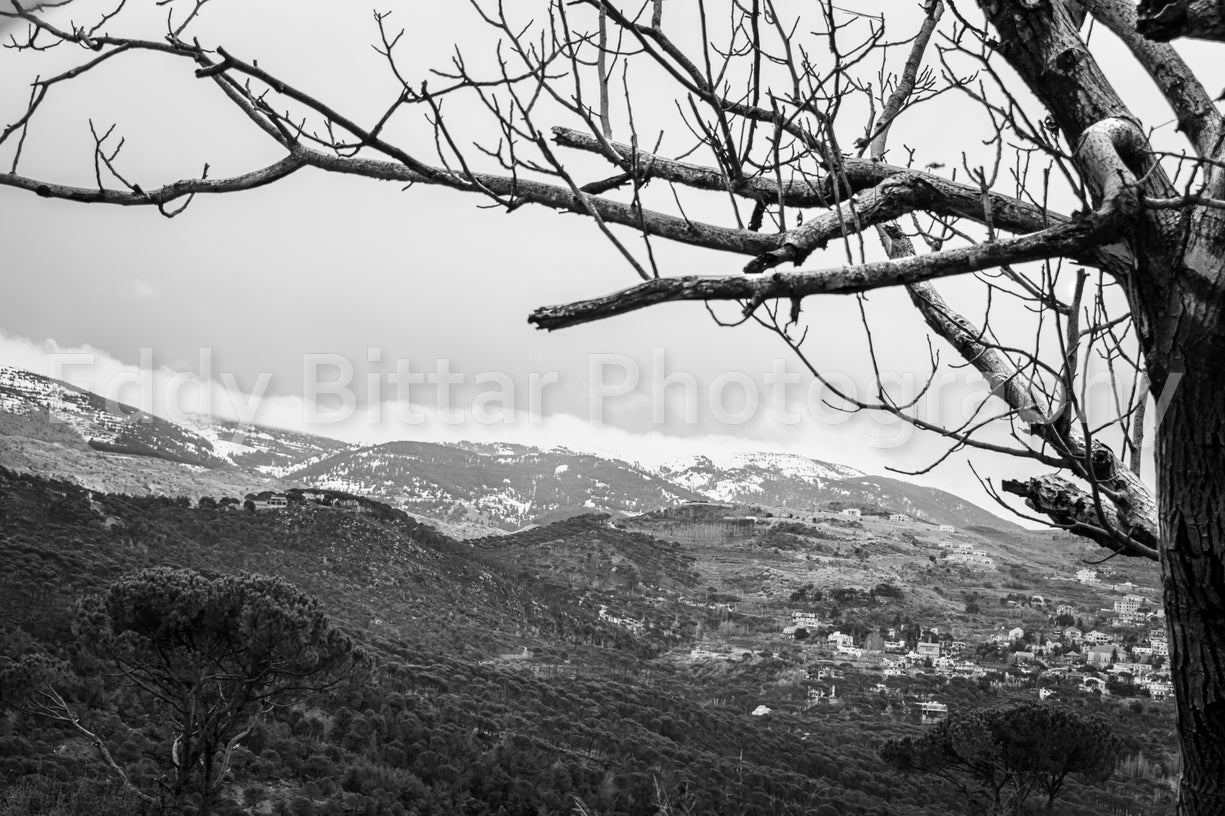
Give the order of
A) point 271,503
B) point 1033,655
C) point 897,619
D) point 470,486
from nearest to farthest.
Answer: point 271,503 → point 1033,655 → point 897,619 → point 470,486

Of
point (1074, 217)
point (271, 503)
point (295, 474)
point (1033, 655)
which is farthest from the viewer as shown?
point (295, 474)

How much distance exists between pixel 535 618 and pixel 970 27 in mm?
45150

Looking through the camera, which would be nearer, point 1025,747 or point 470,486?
point 1025,747

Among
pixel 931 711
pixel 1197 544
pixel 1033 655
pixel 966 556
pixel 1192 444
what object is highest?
pixel 1192 444

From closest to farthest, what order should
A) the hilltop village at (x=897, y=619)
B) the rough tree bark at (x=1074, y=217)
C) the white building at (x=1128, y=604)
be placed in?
the rough tree bark at (x=1074, y=217), the hilltop village at (x=897, y=619), the white building at (x=1128, y=604)

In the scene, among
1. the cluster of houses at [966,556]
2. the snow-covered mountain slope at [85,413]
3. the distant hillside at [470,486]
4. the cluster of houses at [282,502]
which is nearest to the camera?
the cluster of houses at [282,502]

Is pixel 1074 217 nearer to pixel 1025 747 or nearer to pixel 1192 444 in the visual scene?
pixel 1192 444

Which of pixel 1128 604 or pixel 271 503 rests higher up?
pixel 271 503

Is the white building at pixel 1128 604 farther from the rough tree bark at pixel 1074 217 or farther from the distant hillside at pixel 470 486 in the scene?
the distant hillside at pixel 470 486

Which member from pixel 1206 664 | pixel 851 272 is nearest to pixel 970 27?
pixel 851 272

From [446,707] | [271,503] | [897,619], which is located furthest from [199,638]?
[897,619]

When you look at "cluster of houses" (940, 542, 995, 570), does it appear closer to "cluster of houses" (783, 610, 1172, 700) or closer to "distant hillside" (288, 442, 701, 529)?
"cluster of houses" (783, 610, 1172, 700)

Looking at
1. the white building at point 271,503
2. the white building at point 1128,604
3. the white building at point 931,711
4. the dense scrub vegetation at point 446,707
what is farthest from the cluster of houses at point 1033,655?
the white building at point 271,503

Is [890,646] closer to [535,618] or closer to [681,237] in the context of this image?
[535,618]
